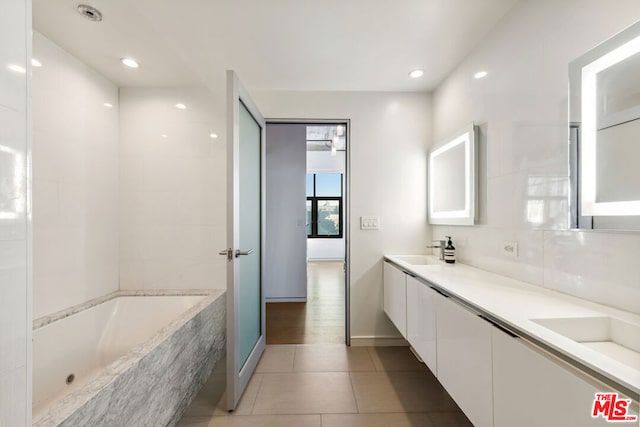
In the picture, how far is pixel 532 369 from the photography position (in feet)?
2.69

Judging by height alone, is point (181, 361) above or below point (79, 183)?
below

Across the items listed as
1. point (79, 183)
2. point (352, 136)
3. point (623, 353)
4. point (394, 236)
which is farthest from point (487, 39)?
point (79, 183)

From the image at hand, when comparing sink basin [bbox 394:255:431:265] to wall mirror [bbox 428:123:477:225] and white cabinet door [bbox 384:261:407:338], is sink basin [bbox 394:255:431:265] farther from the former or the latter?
wall mirror [bbox 428:123:477:225]

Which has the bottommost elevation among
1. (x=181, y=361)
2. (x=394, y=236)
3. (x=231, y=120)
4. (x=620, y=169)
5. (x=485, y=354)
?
(x=181, y=361)

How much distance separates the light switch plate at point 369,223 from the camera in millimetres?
2529

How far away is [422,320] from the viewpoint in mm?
1637

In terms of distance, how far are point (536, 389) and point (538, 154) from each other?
43.7 inches

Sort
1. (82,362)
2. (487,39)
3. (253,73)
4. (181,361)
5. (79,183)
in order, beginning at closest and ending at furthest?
(181,361)
(487,39)
(82,362)
(79,183)
(253,73)

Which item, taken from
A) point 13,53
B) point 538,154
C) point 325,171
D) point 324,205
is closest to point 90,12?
point 13,53

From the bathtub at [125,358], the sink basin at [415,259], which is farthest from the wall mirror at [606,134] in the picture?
the bathtub at [125,358]

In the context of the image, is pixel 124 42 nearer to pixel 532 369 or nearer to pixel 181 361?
pixel 181 361

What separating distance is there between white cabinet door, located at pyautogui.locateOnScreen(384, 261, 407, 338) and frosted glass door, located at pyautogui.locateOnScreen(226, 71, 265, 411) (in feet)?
3.77

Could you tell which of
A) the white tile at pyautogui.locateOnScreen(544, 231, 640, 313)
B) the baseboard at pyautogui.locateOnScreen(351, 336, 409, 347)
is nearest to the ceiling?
the white tile at pyautogui.locateOnScreen(544, 231, 640, 313)

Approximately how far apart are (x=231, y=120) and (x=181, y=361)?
58.8 inches
